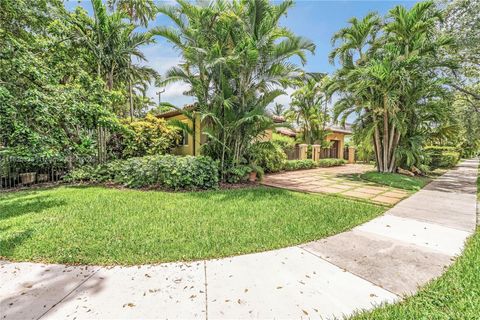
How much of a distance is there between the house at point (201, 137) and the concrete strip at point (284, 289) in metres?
8.75

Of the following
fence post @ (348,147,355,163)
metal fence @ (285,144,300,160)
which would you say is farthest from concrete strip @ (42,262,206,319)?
fence post @ (348,147,355,163)

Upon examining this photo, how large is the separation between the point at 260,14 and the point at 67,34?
7773 mm

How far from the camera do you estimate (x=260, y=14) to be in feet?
26.7

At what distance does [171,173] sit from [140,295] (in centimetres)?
540

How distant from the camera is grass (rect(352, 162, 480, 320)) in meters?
2.19

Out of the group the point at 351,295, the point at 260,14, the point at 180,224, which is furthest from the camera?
the point at 260,14

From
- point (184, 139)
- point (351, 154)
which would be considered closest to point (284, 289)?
point (184, 139)

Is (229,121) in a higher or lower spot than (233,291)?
higher

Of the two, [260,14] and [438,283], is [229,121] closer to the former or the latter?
[260,14]

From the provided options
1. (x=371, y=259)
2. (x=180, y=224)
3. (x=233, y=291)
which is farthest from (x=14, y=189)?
(x=371, y=259)

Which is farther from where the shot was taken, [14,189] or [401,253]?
[14,189]

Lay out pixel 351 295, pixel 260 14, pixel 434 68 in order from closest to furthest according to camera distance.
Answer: pixel 351 295 → pixel 260 14 → pixel 434 68

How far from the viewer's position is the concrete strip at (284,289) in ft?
7.55

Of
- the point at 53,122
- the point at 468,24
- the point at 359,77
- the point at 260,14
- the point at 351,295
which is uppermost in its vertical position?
the point at 468,24
